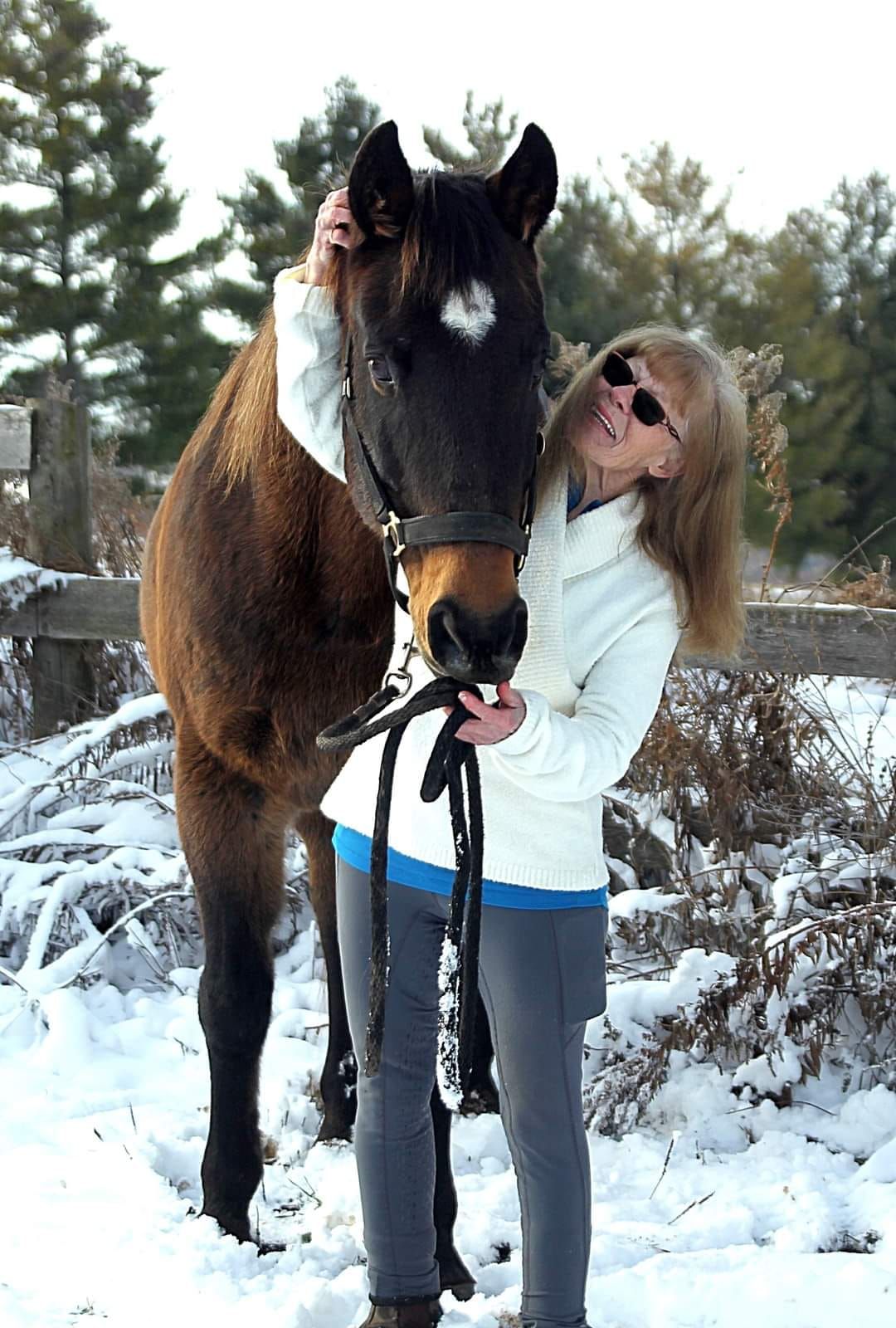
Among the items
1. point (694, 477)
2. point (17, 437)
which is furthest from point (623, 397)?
point (17, 437)

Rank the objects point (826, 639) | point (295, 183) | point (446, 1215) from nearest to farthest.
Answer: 1. point (446, 1215)
2. point (826, 639)
3. point (295, 183)

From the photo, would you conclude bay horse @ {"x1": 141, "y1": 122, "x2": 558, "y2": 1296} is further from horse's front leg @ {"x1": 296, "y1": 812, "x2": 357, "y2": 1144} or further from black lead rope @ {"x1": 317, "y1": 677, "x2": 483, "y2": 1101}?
black lead rope @ {"x1": 317, "y1": 677, "x2": 483, "y2": 1101}

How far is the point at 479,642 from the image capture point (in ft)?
4.84

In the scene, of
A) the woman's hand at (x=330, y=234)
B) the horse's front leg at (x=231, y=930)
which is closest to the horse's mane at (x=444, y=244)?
the woman's hand at (x=330, y=234)

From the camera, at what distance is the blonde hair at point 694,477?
176cm

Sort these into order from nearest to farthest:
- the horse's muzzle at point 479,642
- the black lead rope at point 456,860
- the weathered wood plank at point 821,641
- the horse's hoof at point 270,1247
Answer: the horse's muzzle at point 479,642
the black lead rope at point 456,860
the horse's hoof at point 270,1247
the weathered wood plank at point 821,641

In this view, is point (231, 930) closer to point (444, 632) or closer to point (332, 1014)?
point (332, 1014)

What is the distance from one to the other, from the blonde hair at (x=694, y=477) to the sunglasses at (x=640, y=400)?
0.8 inches

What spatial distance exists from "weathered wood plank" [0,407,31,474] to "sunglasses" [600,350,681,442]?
3.68 metres

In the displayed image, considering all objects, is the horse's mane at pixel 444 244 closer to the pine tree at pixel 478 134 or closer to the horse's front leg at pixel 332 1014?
the horse's front leg at pixel 332 1014

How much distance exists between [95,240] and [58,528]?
1298cm

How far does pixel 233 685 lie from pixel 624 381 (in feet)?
3.20

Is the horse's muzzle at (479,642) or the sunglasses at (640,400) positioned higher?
the sunglasses at (640,400)

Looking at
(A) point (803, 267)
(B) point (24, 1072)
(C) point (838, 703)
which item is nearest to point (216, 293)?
(A) point (803, 267)
